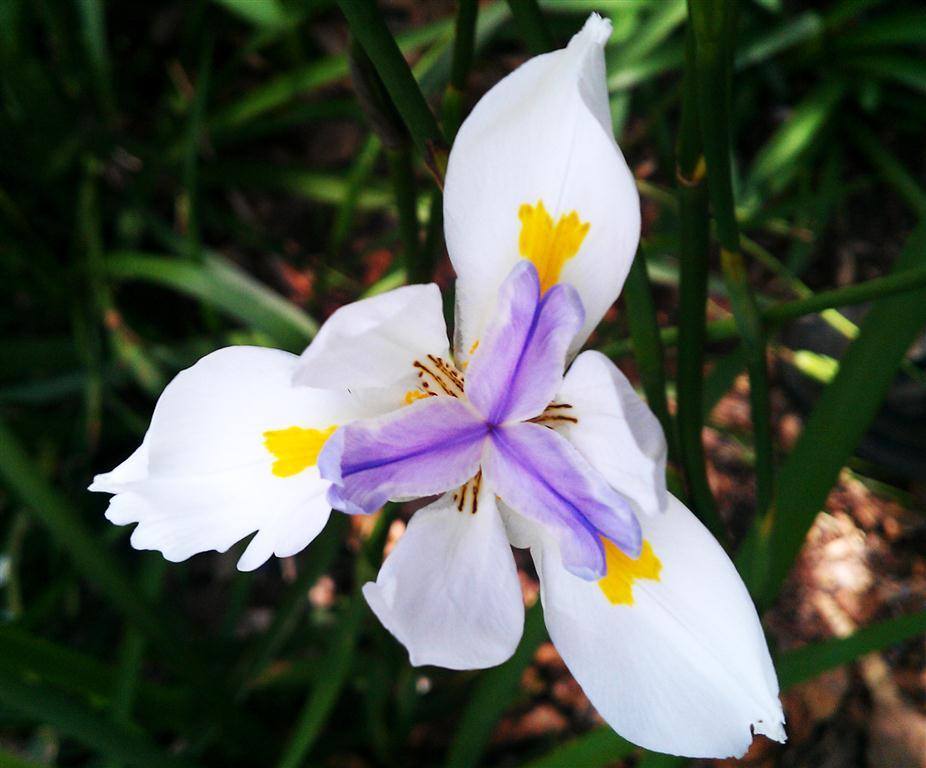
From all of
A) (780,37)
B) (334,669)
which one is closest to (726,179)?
(334,669)

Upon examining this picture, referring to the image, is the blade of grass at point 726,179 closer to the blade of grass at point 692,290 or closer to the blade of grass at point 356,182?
the blade of grass at point 692,290

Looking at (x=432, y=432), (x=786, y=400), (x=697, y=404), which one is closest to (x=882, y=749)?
(x=786, y=400)

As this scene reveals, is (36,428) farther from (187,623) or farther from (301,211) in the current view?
(301,211)

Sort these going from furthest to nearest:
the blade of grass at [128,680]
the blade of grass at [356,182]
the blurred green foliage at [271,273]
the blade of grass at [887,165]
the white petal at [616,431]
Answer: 1. the blade of grass at [887,165]
2. the blade of grass at [356,182]
3. the blade of grass at [128,680]
4. the blurred green foliage at [271,273]
5. the white petal at [616,431]

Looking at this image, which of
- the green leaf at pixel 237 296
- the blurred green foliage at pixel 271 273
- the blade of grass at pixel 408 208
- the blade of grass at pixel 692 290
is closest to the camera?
the blade of grass at pixel 692 290

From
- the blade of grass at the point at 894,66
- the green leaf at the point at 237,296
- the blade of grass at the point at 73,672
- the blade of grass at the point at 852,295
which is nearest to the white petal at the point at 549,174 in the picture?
the blade of grass at the point at 852,295

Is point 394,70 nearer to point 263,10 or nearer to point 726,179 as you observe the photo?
point 726,179
